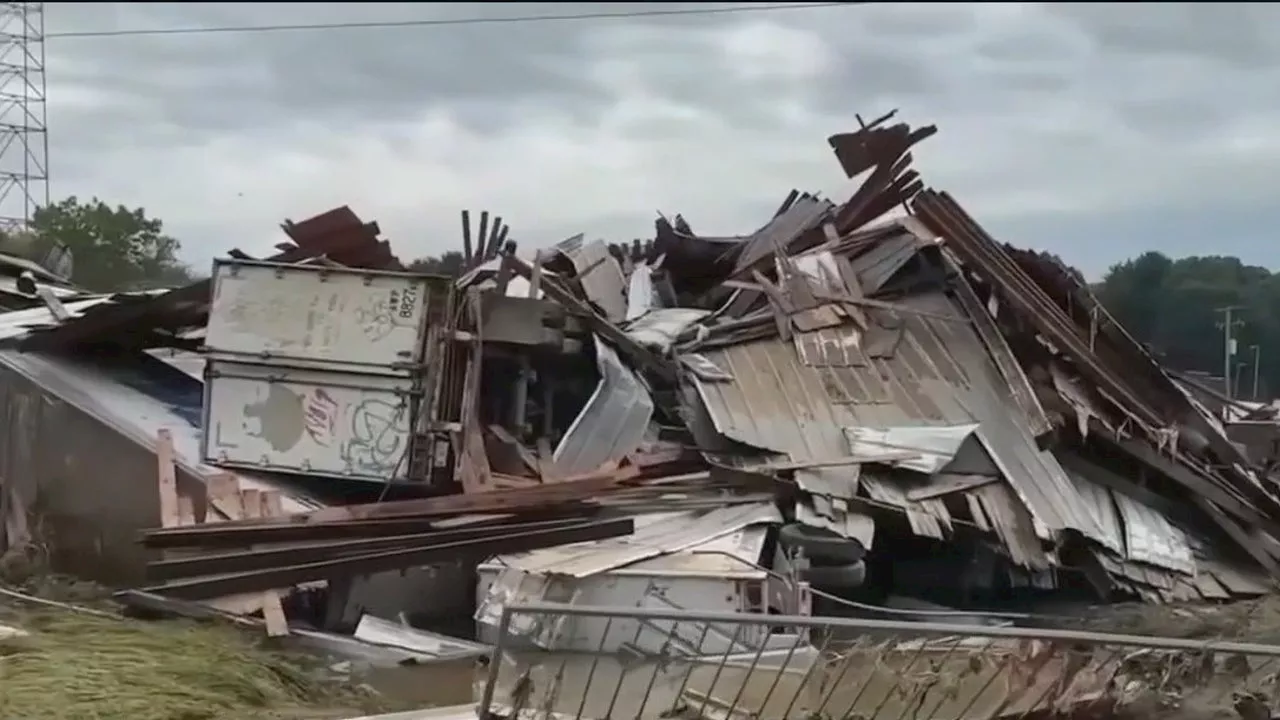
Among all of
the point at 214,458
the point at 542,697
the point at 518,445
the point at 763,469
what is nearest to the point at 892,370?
the point at 763,469

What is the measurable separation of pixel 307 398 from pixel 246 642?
253 centimetres

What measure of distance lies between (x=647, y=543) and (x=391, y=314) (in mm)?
2685

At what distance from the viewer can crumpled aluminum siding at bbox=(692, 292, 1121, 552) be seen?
10.2 m

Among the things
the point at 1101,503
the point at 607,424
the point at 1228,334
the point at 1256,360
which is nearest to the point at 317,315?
the point at 607,424

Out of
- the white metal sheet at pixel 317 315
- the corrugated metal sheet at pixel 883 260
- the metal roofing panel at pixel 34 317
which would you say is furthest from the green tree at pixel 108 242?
the corrugated metal sheet at pixel 883 260

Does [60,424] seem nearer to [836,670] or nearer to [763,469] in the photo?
[763,469]

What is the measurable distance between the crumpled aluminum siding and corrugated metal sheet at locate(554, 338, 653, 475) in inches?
23.1

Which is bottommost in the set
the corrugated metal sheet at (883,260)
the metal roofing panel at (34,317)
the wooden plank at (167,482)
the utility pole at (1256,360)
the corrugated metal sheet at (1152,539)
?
the corrugated metal sheet at (1152,539)

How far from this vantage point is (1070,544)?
10133 mm

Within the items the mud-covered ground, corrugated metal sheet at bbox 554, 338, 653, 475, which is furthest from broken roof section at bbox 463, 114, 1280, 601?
the mud-covered ground

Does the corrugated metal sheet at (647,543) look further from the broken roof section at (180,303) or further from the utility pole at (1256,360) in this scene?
the utility pole at (1256,360)

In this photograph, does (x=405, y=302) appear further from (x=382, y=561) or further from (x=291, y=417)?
(x=382, y=561)

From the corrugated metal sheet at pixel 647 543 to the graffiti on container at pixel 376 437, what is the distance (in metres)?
1.64

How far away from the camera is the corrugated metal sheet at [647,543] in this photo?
8.34 metres
